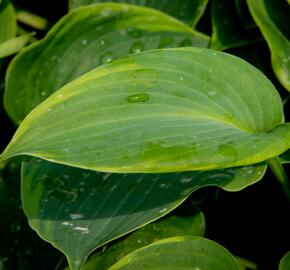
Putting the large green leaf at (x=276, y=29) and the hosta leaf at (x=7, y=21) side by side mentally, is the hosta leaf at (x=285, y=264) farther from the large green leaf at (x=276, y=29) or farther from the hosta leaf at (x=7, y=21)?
the hosta leaf at (x=7, y=21)

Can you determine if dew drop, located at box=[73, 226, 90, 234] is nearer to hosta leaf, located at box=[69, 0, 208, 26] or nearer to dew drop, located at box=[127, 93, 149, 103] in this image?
dew drop, located at box=[127, 93, 149, 103]

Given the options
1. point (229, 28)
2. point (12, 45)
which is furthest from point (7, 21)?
point (229, 28)

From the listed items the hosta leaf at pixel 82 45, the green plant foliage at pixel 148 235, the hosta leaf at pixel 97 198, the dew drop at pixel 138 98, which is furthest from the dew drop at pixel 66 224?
the hosta leaf at pixel 82 45

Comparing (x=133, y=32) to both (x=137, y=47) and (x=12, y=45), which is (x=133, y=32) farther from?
(x=12, y=45)

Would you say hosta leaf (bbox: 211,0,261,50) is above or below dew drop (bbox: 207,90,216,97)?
below

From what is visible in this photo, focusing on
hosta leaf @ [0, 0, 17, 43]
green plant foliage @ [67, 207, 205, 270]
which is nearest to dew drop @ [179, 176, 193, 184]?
green plant foliage @ [67, 207, 205, 270]

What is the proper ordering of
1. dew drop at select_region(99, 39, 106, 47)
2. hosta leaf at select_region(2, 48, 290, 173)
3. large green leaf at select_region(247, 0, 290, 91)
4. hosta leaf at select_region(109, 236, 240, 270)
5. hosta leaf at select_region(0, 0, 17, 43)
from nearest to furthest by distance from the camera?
hosta leaf at select_region(2, 48, 290, 173), hosta leaf at select_region(109, 236, 240, 270), large green leaf at select_region(247, 0, 290, 91), dew drop at select_region(99, 39, 106, 47), hosta leaf at select_region(0, 0, 17, 43)
